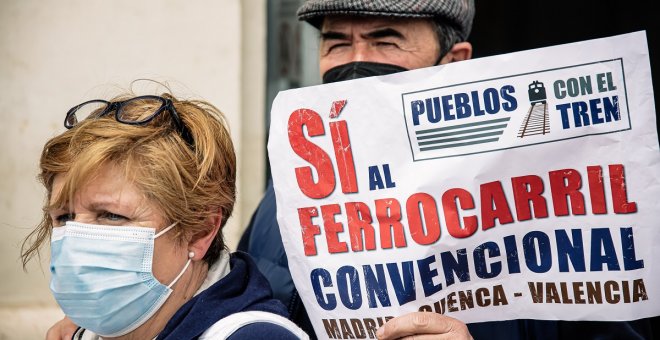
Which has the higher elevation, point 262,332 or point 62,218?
point 62,218

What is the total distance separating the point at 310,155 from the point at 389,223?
248mm

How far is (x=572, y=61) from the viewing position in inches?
70.9

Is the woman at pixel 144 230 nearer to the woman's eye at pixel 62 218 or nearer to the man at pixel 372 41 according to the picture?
the woman's eye at pixel 62 218

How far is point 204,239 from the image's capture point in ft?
6.93

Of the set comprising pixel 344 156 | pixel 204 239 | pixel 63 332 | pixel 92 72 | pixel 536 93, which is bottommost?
pixel 63 332

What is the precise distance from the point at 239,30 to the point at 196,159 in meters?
2.12

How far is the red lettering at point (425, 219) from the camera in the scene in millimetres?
1871

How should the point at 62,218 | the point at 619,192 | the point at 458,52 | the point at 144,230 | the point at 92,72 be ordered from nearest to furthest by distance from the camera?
the point at 619,192
the point at 144,230
the point at 62,218
the point at 458,52
the point at 92,72

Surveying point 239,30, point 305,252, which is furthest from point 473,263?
point 239,30

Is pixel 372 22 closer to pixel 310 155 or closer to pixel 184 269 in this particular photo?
pixel 310 155

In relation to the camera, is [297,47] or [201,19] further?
[297,47]

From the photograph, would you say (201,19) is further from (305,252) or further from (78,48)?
(305,252)

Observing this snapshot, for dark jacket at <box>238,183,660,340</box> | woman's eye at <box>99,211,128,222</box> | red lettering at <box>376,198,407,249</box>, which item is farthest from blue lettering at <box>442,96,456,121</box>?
woman's eye at <box>99,211,128,222</box>

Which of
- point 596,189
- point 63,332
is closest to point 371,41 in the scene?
point 596,189
